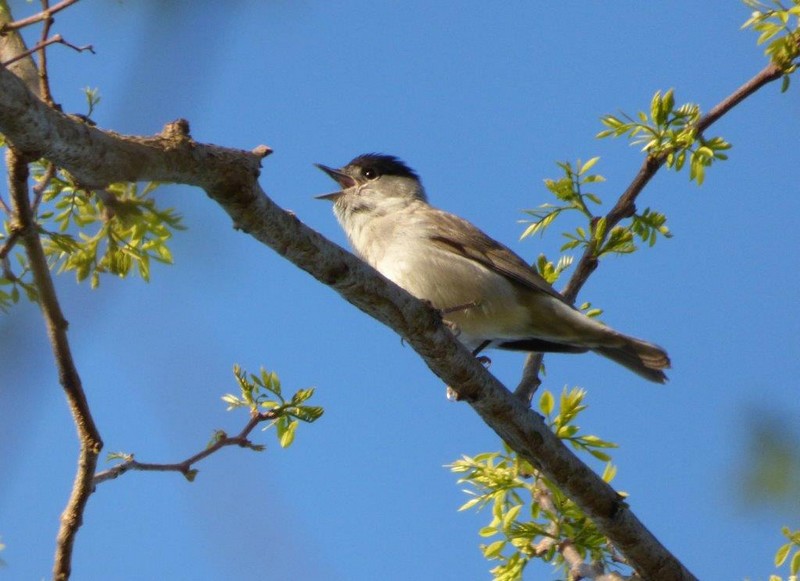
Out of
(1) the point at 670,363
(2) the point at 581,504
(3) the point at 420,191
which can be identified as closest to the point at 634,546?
(2) the point at 581,504

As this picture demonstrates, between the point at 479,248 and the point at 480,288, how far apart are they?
379 millimetres

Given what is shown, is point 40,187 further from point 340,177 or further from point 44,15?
point 340,177

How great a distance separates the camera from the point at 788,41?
4344mm

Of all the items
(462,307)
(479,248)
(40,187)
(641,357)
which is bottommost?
(641,357)

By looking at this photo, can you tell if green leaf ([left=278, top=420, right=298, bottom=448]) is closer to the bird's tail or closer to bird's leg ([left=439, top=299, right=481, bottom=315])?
bird's leg ([left=439, top=299, right=481, bottom=315])

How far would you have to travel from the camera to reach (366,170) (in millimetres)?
7523

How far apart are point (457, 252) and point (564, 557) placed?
2.42m

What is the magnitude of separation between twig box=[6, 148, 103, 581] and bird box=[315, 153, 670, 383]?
2.75 metres

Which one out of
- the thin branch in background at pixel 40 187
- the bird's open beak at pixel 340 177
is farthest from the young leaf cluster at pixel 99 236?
the bird's open beak at pixel 340 177

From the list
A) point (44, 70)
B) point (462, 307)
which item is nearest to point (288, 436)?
point (44, 70)

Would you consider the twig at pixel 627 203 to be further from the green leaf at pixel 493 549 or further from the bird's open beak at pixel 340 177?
the bird's open beak at pixel 340 177

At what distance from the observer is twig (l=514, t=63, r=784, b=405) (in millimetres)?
4402

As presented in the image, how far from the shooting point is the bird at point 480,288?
19.1 ft

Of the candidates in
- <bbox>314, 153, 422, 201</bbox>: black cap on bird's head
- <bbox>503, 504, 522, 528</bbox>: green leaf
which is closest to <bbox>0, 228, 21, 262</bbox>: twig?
<bbox>503, 504, 522, 528</bbox>: green leaf
